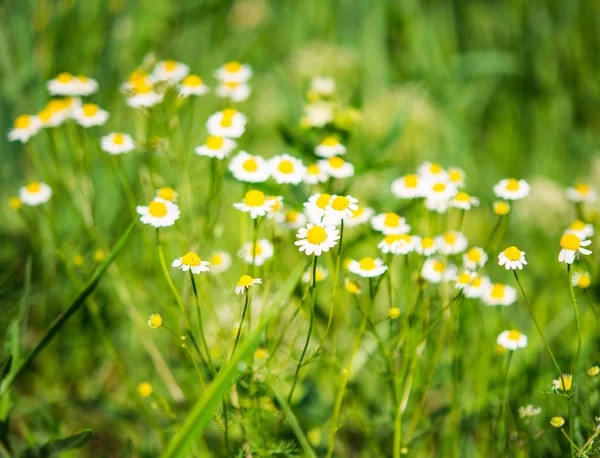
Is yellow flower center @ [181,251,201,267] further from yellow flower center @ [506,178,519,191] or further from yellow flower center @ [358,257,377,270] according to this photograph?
yellow flower center @ [506,178,519,191]

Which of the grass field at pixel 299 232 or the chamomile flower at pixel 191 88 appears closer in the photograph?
the grass field at pixel 299 232

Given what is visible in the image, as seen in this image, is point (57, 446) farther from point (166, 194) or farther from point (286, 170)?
point (286, 170)

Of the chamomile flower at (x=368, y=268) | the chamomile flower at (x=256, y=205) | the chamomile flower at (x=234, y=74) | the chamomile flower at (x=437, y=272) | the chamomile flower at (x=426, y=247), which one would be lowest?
the chamomile flower at (x=437, y=272)

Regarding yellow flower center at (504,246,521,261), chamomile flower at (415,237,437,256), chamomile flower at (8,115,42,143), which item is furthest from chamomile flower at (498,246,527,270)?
chamomile flower at (8,115,42,143)

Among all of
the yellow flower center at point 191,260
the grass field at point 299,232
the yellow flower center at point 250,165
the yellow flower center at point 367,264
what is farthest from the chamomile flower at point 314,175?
→ the yellow flower center at point 191,260

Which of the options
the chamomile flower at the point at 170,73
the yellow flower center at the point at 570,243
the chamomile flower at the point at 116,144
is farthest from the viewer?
the chamomile flower at the point at 170,73

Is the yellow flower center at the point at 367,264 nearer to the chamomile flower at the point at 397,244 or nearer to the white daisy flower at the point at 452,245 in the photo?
the chamomile flower at the point at 397,244

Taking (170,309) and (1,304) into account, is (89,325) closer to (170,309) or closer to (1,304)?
(1,304)

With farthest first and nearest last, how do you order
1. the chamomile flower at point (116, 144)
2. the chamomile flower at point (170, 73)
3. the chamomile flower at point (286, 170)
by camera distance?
the chamomile flower at point (170, 73) → the chamomile flower at point (116, 144) → the chamomile flower at point (286, 170)
